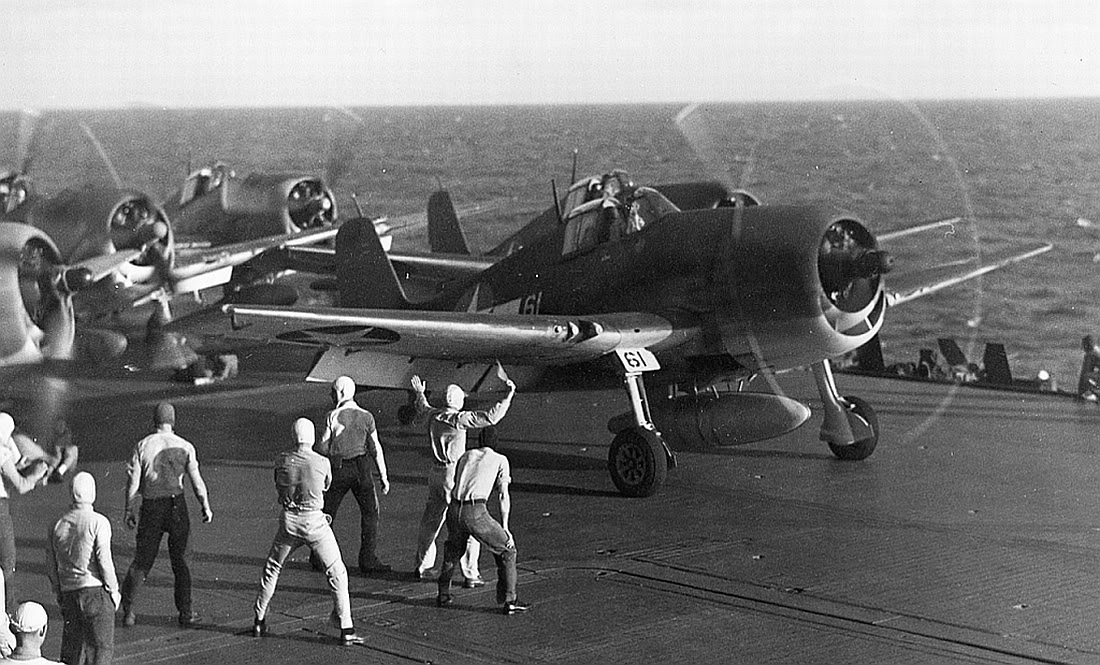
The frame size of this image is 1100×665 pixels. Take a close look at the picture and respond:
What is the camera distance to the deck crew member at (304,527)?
26.1ft

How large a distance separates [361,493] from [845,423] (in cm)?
572

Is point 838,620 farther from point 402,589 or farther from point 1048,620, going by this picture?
point 402,589

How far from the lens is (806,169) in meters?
59.9

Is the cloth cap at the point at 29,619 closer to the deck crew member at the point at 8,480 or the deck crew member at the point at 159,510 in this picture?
the deck crew member at the point at 159,510

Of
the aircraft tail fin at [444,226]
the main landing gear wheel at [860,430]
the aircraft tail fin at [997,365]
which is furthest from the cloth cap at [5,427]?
the aircraft tail fin at [444,226]

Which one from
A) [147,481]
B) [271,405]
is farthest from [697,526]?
[271,405]

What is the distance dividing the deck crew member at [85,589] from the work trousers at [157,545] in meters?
1.31

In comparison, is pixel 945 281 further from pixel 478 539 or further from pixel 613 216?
pixel 478 539

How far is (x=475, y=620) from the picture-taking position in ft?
27.9

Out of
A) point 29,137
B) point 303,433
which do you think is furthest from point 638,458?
point 29,137

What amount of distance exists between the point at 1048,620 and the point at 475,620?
341cm

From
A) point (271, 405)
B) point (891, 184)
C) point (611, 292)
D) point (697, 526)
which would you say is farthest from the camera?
point (891, 184)

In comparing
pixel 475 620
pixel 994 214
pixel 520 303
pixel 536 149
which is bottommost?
pixel 475 620

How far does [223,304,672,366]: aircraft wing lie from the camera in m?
11.9
